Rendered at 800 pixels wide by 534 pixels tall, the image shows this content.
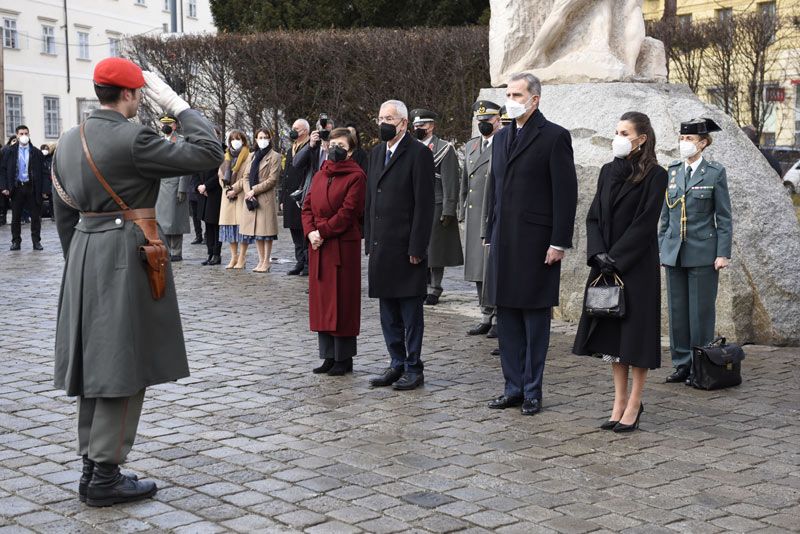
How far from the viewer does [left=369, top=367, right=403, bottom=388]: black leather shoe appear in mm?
7906

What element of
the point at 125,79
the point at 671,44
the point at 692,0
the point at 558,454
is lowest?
the point at 558,454

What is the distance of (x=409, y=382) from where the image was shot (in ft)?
25.7

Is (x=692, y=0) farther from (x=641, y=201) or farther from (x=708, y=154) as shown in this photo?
(x=641, y=201)

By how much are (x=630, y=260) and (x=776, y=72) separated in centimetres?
2969

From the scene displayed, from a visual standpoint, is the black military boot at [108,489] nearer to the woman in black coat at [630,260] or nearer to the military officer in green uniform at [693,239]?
the woman in black coat at [630,260]

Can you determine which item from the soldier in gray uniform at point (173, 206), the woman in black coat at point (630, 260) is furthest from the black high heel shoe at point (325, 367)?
the soldier in gray uniform at point (173, 206)

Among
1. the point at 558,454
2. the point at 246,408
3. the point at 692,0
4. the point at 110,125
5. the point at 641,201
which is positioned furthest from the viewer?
the point at 692,0

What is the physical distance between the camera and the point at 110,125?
5211 mm

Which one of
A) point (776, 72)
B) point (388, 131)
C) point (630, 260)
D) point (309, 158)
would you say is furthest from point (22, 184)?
point (776, 72)

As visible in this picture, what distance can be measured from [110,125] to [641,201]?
303cm

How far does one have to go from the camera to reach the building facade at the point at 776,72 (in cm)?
2969

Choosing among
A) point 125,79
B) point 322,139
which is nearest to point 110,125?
point 125,79

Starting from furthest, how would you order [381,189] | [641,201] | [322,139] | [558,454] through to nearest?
[322,139] < [381,189] < [641,201] < [558,454]

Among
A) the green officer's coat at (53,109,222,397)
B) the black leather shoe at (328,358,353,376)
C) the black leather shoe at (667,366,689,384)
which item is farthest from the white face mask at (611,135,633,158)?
the black leather shoe at (328,358,353,376)
